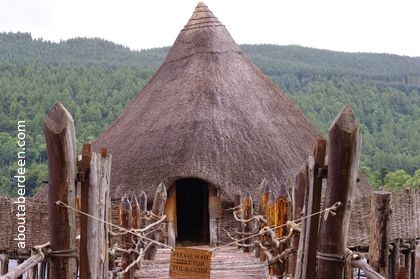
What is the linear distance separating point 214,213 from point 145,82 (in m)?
18.9

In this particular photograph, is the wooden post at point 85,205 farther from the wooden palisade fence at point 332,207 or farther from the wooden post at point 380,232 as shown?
the wooden post at point 380,232

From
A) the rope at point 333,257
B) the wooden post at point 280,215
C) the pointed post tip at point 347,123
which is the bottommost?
the rope at point 333,257

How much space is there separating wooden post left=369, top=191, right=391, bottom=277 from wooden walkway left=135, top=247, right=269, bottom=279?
2192 mm

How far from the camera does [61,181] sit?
4.96 meters

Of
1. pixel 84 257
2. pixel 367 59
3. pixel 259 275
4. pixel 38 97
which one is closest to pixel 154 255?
pixel 259 275

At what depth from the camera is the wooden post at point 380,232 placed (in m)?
6.03

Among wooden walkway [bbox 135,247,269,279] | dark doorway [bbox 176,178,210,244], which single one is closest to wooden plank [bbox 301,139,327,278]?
wooden walkway [bbox 135,247,269,279]

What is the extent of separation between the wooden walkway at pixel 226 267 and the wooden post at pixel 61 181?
2870mm

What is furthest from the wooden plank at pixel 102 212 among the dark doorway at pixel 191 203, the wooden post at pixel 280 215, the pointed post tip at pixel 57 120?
the dark doorway at pixel 191 203

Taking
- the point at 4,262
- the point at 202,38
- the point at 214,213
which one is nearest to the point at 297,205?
the point at 4,262

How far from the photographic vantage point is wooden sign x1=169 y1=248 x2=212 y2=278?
6016 mm

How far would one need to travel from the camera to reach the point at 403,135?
30562 millimetres

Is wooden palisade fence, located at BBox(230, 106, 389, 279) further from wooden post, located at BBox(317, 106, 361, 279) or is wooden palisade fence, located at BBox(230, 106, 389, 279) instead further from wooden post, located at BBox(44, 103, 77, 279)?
wooden post, located at BBox(44, 103, 77, 279)

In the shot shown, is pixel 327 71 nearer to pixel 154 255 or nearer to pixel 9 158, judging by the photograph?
pixel 9 158
